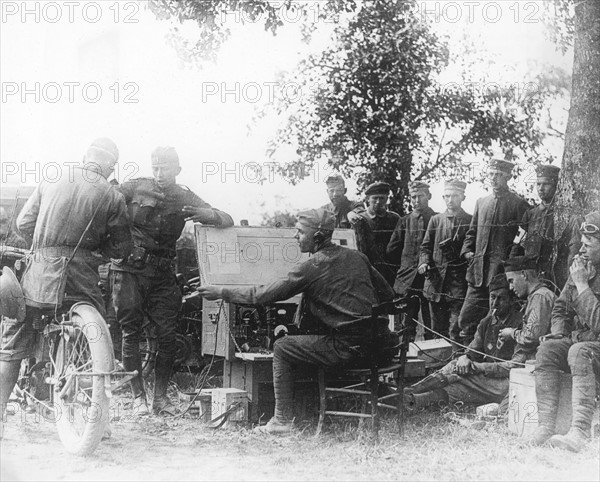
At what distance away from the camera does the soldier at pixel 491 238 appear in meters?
7.12

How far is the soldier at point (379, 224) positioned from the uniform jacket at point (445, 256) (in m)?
0.52

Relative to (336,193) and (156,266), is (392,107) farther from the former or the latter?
(156,266)

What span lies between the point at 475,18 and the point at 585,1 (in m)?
1.01

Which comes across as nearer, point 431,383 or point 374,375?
point 374,375

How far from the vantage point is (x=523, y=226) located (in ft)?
22.9

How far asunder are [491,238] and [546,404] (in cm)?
259

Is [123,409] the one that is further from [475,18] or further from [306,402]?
[475,18]

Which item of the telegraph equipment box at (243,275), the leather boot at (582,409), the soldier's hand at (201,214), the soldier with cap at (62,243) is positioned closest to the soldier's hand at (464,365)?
the leather boot at (582,409)

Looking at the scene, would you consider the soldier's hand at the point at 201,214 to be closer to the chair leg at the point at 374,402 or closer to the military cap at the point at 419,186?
the chair leg at the point at 374,402

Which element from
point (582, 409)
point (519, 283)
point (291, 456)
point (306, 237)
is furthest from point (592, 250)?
point (291, 456)

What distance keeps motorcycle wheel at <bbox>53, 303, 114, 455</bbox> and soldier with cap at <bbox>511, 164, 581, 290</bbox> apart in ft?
12.3

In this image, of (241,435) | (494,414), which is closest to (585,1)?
(494,414)

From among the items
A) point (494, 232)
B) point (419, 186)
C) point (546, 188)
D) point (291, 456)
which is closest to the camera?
point (291, 456)

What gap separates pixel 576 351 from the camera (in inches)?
187
